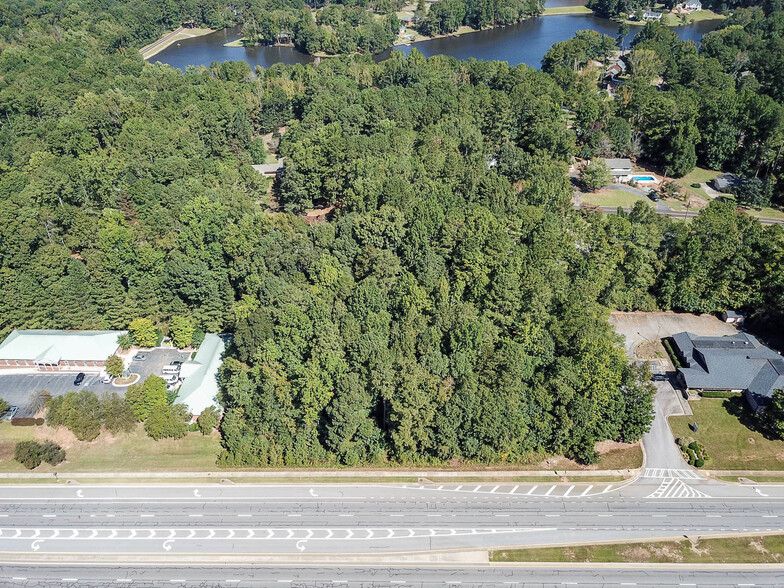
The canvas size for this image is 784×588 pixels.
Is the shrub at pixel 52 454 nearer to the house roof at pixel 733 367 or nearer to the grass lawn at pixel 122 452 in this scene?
the grass lawn at pixel 122 452

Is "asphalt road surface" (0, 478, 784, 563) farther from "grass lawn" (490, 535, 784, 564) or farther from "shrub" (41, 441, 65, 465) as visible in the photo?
"shrub" (41, 441, 65, 465)

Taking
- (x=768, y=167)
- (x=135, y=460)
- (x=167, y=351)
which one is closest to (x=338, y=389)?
(x=135, y=460)

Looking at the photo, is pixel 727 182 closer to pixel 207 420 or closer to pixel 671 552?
pixel 671 552

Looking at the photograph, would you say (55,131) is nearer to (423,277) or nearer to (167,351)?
(167,351)

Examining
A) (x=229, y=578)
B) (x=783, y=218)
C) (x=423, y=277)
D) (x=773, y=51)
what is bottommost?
(x=229, y=578)

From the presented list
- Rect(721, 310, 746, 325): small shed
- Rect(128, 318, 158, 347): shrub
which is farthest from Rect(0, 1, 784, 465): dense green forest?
Rect(128, 318, 158, 347): shrub

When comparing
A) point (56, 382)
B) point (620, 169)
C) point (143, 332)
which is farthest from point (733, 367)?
point (56, 382)

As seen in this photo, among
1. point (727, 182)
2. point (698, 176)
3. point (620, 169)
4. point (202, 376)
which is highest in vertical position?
point (620, 169)
